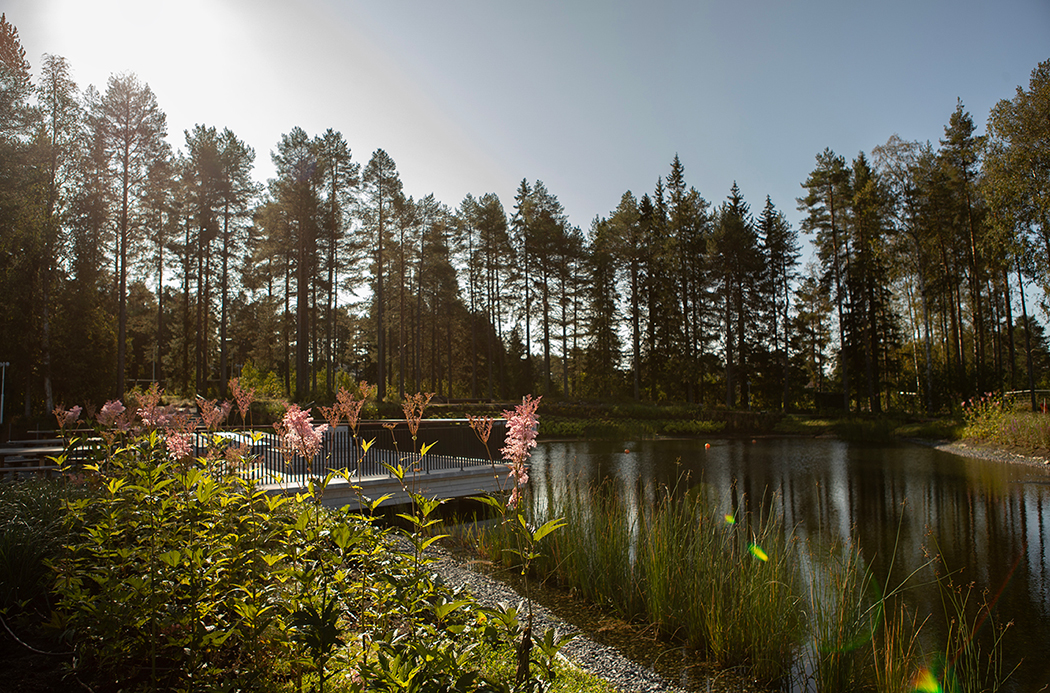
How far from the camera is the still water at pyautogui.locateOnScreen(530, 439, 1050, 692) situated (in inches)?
198

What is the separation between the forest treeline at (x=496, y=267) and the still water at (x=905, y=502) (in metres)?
10.9

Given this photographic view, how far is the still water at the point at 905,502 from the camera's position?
503cm

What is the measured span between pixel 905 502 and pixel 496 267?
1128 inches

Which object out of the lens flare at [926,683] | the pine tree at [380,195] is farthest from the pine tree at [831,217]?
the lens flare at [926,683]

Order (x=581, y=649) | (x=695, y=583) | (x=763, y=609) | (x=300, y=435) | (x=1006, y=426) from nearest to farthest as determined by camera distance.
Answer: (x=300, y=435) < (x=763, y=609) < (x=581, y=649) < (x=695, y=583) < (x=1006, y=426)

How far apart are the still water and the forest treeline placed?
1091 centimetres

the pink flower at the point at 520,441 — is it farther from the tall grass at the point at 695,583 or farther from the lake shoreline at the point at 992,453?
the lake shoreline at the point at 992,453

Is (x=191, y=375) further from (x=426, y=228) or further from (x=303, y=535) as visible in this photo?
(x=303, y=535)

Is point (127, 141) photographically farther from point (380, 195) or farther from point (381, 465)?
point (381, 465)

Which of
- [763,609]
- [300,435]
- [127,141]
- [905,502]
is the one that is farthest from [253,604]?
[127,141]

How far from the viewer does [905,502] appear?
599 cm

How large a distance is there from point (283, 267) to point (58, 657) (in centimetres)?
2794

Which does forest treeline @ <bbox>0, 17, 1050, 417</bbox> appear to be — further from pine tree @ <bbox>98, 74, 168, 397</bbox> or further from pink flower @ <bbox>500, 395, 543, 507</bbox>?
pink flower @ <bbox>500, 395, 543, 507</bbox>

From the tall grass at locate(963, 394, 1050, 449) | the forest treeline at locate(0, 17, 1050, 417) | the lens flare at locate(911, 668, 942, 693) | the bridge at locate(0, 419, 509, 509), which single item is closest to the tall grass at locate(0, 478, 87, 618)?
the bridge at locate(0, 419, 509, 509)
